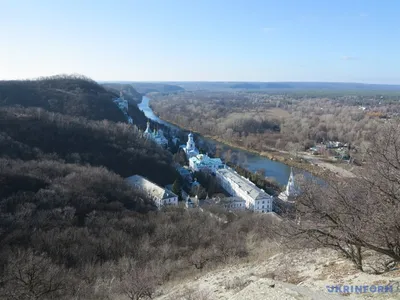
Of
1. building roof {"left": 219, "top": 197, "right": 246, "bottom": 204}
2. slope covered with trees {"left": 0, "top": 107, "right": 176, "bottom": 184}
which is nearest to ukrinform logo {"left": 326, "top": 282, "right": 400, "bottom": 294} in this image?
building roof {"left": 219, "top": 197, "right": 246, "bottom": 204}

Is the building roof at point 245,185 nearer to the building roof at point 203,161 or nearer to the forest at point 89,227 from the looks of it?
the building roof at point 203,161

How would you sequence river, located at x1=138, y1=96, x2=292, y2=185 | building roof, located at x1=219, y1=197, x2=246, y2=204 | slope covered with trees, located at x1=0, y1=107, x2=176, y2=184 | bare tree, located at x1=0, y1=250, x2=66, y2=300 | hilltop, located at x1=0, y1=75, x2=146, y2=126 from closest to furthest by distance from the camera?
bare tree, located at x1=0, y1=250, x2=66, y2=300
building roof, located at x1=219, y1=197, x2=246, y2=204
slope covered with trees, located at x1=0, y1=107, x2=176, y2=184
river, located at x1=138, y1=96, x2=292, y2=185
hilltop, located at x1=0, y1=75, x2=146, y2=126

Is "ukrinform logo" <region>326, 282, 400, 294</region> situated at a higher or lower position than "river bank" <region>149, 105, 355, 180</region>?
higher

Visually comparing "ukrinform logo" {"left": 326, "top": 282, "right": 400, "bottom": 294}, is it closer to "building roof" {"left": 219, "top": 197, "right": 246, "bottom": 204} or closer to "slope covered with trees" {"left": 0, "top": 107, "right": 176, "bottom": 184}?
"building roof" {"left": 219, "top": 197, "right": 246, "bottom": 204}

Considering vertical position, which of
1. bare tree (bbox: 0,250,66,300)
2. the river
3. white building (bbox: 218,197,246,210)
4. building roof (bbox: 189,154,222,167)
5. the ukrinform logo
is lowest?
the river

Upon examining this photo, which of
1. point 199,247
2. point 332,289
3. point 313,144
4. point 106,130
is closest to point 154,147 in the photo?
point 106,130

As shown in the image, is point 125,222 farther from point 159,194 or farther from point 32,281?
point 159,194
